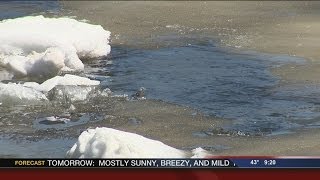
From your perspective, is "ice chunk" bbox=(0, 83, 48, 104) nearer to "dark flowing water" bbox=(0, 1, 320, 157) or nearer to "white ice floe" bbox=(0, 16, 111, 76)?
"dark flowing water" bbox=(0, 1, 320, 157)

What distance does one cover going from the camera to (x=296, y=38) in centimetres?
754

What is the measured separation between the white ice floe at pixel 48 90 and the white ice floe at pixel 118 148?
1.50 m

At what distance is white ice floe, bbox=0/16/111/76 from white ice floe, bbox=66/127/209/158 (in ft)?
8.30

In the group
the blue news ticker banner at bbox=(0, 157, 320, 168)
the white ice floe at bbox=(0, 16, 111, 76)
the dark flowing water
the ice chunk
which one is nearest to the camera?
the blue news ticker banner at bbox=(0, 157, 320, 168)

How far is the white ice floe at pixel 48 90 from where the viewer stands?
189 inches

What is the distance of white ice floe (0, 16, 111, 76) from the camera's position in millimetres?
5824

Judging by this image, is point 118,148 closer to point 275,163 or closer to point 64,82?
point 275,163

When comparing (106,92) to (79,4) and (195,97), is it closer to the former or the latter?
(195,97)

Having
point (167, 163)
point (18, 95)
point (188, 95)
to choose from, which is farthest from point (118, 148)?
point (18, 95)

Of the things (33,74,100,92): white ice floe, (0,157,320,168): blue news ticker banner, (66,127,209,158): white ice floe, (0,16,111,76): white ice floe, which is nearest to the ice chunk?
(33,74,100,92): white ice floe

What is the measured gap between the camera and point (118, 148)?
124 inches

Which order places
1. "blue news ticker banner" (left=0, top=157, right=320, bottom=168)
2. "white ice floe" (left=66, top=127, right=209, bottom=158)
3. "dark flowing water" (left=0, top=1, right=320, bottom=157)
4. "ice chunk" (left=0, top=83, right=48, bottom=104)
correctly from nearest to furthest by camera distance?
"blue news ticker banner" (left=0, top=157, right=320, bottom=168), "white ice floe" (left=66, top=127, right=209, bottom=158), "dark flowing water" (left=0, top=1, right=320, bottom=157), "ice chunk" (left=0, top=83, right=48, bottom=104)

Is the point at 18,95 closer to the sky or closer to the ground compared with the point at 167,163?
closer to the ground

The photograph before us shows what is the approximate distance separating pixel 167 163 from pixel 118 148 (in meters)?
0.42
